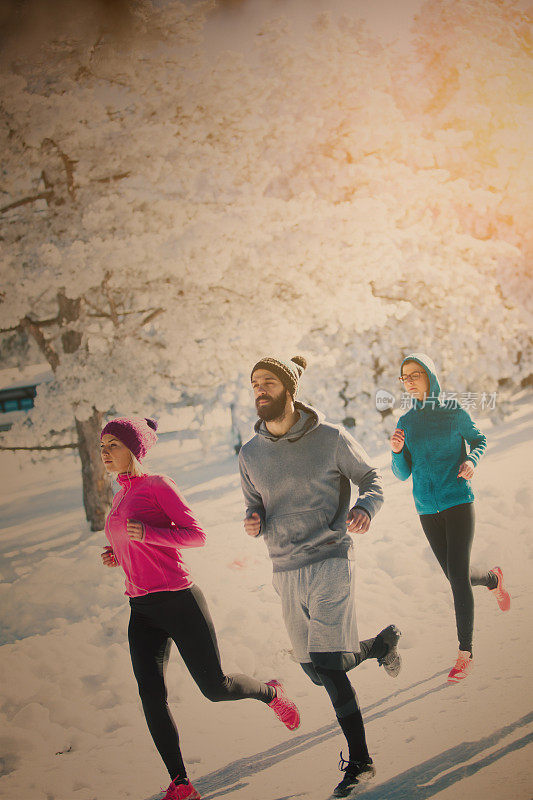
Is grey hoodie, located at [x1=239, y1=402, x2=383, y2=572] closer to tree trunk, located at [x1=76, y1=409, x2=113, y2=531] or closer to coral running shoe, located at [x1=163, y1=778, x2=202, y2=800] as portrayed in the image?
coral running shoe, located at [x1=163, y1=778, x2=202, y2=800]

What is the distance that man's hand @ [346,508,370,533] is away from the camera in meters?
2.61

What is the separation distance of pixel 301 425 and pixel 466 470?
1228 millimetres

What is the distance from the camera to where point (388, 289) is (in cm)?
1146

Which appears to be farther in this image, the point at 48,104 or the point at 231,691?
the point at 48,104

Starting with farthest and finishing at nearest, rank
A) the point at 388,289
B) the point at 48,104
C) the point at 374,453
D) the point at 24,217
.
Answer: the point at 374,453, the point at 388,289, the point at 24,217, the point at 48,104

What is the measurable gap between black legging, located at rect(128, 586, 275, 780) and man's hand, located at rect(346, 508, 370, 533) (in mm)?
899

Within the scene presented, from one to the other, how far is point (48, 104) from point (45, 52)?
609mm

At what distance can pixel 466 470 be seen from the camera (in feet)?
11.2

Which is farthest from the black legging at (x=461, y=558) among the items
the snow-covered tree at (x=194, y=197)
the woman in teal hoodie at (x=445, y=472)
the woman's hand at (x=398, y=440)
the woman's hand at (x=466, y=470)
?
the snow-covered tree at (x=194, y=197)

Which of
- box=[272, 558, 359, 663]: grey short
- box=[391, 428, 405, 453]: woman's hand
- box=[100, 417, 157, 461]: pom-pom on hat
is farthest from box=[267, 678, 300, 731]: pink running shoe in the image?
box=[391, 428, 405, 453]: woman's hand

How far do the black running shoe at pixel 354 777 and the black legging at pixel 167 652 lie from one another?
0.66m

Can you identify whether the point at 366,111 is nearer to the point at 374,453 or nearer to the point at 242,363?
the point at 242,363

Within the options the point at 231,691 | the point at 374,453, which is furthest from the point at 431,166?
the point at 374,453

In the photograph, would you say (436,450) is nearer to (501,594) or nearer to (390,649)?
(390,649)
